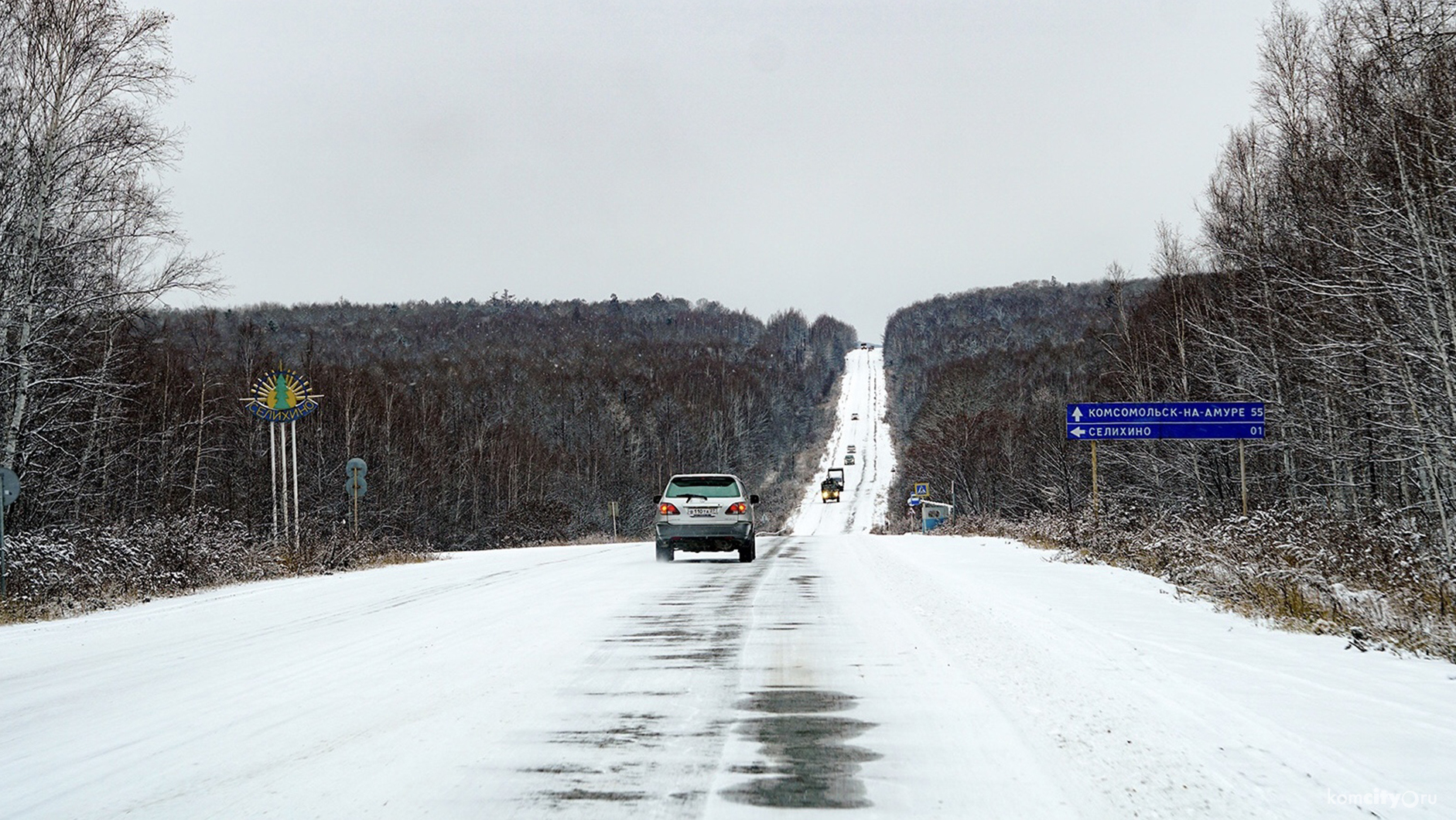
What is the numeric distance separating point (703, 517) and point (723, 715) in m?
14.6

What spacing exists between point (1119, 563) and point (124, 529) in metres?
17.8

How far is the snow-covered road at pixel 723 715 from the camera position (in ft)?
14.3

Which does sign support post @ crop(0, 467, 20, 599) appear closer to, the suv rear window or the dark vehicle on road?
the suv rear window

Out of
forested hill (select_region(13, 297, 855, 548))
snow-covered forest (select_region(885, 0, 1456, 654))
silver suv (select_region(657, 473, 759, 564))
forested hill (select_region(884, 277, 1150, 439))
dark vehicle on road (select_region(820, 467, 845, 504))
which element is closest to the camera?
snow-covered forest (select_region(885, 0, 1456, 654))

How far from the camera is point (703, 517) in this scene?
67.6ft

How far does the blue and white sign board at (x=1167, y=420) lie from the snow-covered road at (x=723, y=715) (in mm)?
9616

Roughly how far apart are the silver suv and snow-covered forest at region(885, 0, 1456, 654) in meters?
7.27

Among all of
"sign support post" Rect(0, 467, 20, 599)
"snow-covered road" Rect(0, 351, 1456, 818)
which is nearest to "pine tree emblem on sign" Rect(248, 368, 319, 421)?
"sign support post" Rect(0, 467, 20, 599)

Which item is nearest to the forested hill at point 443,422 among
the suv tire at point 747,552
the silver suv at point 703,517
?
the silver suv at point 703,517

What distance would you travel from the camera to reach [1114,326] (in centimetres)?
4328

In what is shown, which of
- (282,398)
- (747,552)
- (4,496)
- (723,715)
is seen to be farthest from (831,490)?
(723,715)

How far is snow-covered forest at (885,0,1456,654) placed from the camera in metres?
12.4

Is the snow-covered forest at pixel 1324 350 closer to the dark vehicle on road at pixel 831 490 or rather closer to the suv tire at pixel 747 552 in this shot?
the suv tire at pixel 747 552

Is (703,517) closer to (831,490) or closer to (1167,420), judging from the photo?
(1167,420)
